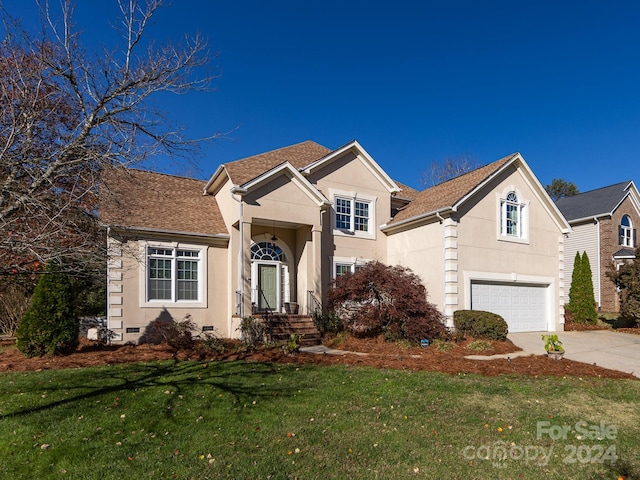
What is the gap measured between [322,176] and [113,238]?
783cm

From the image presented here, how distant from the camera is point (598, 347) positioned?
13398 millimetres

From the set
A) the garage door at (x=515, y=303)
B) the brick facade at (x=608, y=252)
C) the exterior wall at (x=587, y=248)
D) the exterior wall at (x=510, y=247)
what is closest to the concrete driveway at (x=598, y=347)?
the garage door at (x=515, y=303)

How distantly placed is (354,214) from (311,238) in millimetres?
2608

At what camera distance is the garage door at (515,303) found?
16047mm

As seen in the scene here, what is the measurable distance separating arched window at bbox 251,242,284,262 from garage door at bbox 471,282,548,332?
24.1 feet

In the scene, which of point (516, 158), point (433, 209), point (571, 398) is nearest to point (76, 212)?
point (571, 398)

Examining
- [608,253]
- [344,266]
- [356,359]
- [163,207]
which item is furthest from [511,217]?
[163,207]

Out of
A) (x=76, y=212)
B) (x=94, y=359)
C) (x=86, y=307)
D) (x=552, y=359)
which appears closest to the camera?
(x=76, y=212)

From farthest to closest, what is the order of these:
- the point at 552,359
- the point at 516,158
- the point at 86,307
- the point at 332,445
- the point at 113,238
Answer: the point at 86,307
the point at 516,158
the point at 113,238
the point at 552,359
the point at 332,445

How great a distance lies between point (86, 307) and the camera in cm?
1897

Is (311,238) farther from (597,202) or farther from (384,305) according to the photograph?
(597,202)

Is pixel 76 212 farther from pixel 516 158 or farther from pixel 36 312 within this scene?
pixel 516 158

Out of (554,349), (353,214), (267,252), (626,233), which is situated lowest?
(554,349)

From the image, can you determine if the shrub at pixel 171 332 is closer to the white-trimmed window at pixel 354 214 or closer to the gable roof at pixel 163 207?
Result: the gable roof at pixel 163 207
